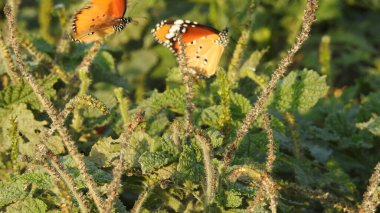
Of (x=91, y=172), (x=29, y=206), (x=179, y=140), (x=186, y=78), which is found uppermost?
(x=186, y=78)

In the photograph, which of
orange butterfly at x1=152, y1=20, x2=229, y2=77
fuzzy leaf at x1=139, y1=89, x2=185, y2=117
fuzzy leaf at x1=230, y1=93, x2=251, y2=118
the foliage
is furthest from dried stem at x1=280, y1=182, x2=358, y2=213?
orange butterfly at x1=152, y1=20, x2=229, y2=77

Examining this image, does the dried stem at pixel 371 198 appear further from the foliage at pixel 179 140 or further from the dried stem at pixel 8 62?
the dried stem at pixel 8 62

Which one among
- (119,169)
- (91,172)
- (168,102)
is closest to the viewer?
(119,169)

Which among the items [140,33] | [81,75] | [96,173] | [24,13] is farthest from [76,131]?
[24,13]

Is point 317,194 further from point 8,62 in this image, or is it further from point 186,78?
point 8,62

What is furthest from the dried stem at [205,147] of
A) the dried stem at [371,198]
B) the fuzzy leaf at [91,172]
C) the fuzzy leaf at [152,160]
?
the dried stem at [371,198]

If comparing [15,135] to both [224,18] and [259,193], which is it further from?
[224,18]

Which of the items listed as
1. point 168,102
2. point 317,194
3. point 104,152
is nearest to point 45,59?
point 168,102

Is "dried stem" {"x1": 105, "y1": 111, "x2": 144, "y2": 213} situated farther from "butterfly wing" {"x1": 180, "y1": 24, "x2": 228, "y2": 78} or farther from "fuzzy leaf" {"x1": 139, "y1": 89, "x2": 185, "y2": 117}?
"butterfly wing" {"x1": 180, "y1": 24, "x2": 228, "y2": 78}
